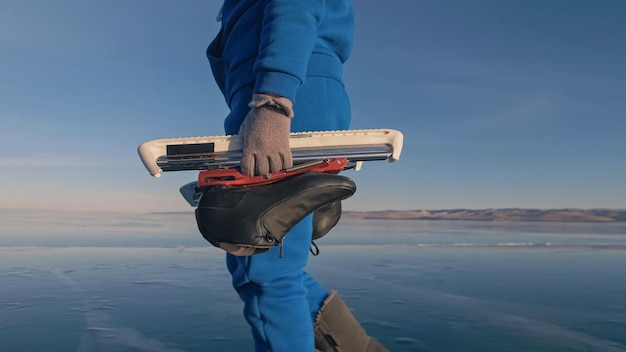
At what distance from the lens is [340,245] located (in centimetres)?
571

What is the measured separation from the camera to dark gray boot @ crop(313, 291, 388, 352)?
1354 millimetres

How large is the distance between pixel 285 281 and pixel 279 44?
612mm

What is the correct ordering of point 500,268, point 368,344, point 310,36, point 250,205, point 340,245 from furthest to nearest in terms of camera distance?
point 340,245 < point 500,268 < point 368,344 < point 310,36 < point 250,205

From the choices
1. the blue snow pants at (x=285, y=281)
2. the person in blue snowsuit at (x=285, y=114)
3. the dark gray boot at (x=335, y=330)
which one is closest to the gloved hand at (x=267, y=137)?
the person in blue snowsuit at (x=285, y=114)

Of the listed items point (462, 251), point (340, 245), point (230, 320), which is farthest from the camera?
point (340, 245)

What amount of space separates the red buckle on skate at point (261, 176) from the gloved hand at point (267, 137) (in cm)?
3

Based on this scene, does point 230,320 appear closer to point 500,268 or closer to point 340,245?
point 500,268

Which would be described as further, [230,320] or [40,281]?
[40,281]

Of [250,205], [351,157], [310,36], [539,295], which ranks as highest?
[310,36]

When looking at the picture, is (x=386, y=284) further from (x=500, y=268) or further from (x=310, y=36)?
(x=310, y=36)

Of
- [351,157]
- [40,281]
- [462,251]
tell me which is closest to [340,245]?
[462,251]

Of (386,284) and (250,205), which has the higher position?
(250,205)

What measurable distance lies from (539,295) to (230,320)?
1.96 m

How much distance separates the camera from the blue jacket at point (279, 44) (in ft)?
3.76
